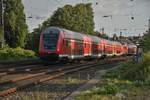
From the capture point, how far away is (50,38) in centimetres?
3919

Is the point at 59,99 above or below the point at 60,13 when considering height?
below

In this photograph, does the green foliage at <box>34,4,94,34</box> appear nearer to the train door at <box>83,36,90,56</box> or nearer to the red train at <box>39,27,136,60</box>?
the train door at <box>83,36,90,56</box>

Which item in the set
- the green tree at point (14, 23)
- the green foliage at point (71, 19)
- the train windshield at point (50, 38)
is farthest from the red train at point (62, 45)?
the green foliage at point (71, 19)

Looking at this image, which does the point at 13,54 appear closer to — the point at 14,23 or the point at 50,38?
the point at 50,38

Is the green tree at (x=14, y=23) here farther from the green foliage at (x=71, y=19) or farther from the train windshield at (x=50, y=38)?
the train windshield at (x=50, y=38)

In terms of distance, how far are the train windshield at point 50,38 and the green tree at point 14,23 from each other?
4412 centimetres

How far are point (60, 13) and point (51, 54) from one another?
62078 mm

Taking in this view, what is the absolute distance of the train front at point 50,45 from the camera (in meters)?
38.5

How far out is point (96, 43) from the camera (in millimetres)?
56594

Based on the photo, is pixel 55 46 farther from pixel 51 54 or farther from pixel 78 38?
pixel 78 38

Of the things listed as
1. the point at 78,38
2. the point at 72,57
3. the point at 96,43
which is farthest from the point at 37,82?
the point at 96,43

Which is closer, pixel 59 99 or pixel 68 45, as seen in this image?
pixel 59 99

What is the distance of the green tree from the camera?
272 feet

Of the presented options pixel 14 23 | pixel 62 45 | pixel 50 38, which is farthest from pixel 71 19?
pixel 62 45
